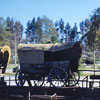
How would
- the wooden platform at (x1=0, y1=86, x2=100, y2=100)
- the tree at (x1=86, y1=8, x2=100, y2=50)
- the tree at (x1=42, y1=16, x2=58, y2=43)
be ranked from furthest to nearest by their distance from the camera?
the tree at (x1=42, y1=16, x2=58, y2=43), the tree at (x1=86, y1=8, x2=100, y2=50), the wooden platform at (x1=0, y1=86, x2=100, y2=100)

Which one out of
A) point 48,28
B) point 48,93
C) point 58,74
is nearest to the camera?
point 48,93

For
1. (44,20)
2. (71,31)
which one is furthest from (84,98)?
(71,31)

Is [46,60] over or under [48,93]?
over

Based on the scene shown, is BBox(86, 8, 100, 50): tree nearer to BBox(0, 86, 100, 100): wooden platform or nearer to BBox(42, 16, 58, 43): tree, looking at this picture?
BBox(0, 86, 100, 100): wooden platform

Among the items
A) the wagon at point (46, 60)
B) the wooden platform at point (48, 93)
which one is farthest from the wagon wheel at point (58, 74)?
the wooden platform at point (48, 93)

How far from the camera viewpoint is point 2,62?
50.3ft

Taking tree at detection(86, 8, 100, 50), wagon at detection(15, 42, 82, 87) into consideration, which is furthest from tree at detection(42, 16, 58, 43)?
wagon at detection(15, 42, 82, 87)

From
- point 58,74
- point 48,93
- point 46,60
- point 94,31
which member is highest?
point 94,31

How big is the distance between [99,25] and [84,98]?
1729cm

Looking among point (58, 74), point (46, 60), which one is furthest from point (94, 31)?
point (58, 74)

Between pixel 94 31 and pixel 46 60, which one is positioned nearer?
pixel 46 60

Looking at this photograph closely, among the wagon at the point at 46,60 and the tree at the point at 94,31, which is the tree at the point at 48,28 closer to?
the tree at the point at 94,31

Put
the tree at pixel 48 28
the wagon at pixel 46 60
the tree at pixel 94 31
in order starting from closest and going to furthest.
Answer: the wagon at pixel 46 60 < the tree at pixel 94 31 < the tree at pixel 48 28

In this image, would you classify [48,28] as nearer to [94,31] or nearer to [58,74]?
[94,31]
